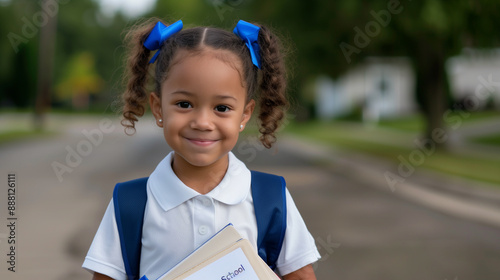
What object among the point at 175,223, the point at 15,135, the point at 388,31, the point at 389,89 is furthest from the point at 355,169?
the point at 389,89

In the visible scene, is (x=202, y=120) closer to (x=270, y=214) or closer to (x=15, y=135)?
(x=270, y=214)

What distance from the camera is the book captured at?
5.45ft

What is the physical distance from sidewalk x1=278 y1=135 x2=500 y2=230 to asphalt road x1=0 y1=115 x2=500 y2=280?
27 centimetres

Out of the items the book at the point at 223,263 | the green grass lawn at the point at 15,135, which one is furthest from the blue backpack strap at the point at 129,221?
the green grass lawn at the point at 15,135

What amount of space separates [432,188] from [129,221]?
893cm

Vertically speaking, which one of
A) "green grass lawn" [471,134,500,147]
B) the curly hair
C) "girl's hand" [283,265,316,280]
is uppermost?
"green grass lawn" [471,134,500,147]

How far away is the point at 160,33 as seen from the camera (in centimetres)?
192

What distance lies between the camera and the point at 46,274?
5.00 metres

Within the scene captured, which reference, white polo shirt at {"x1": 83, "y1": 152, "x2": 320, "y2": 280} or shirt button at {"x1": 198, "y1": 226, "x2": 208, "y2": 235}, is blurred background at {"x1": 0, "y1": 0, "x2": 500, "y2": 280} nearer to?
white polo shirt at {"x1": 83, "y1": 152, "x2": 320, "y2": 280}

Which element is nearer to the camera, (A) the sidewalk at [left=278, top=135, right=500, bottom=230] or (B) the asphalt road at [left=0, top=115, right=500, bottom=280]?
(B) the asphalt road at [left=0, top=115, right=500, bottom=280]

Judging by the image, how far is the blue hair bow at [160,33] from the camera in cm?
192

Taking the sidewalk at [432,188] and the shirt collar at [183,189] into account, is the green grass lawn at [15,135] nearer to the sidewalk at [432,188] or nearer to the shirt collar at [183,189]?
the sidewalk at [432,188]

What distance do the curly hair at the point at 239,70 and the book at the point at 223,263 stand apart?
0.47 meters

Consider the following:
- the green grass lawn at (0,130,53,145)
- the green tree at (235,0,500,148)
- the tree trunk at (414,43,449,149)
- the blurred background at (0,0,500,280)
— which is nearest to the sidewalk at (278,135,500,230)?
the blurred background at (0,0,500,280)
